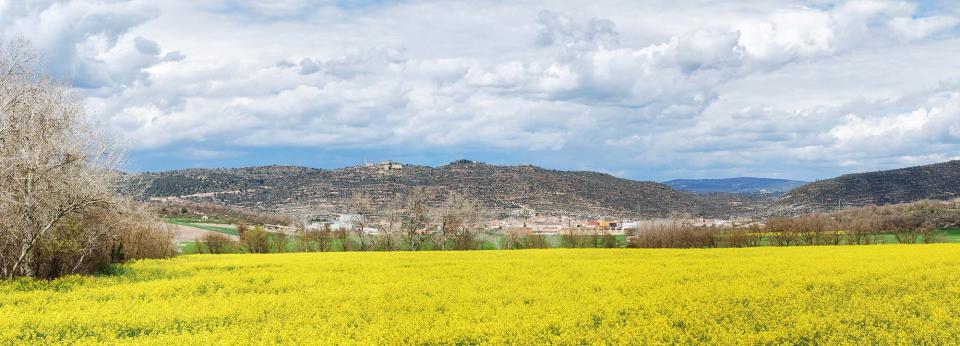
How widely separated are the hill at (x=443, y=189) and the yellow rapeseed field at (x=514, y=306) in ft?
274

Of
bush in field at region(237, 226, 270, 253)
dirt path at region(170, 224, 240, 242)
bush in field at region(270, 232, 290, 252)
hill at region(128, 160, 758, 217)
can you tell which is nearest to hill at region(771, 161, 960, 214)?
hill at region(128, 160, 758, 217)

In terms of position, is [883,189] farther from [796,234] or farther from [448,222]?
[448,222]

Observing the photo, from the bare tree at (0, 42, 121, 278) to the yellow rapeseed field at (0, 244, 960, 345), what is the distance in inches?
92.6

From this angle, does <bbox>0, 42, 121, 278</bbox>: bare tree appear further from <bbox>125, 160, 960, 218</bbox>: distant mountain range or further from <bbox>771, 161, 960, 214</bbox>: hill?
<bbox>771, 161, 960, 214</bbox>: hill

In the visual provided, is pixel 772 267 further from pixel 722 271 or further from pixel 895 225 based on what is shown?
pixel 895 225

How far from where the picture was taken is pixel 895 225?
84.9 metres

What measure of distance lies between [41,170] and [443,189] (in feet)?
317

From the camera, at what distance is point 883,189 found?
12400cm

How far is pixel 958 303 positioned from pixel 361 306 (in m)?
16.7

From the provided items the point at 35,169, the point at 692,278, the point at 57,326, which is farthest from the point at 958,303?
the point at 35,169

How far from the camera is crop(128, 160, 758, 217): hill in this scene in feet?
401

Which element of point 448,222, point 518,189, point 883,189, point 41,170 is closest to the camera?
point 41,170

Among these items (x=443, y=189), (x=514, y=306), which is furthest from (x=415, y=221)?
(x=514, y=306)

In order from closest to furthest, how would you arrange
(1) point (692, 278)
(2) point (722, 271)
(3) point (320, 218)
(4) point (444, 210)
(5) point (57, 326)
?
(5) point (57, 326), (1) point (692, 278), (2) point (722, 271), (4) point (444, 210), (3) point (320, 218)
